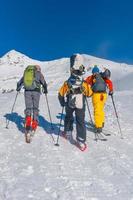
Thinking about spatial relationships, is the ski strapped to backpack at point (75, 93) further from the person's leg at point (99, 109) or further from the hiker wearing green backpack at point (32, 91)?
the person's leg at point (99, 109)

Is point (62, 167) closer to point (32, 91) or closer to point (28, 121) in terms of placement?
point (28, 121)

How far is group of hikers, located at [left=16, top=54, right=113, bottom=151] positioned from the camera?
39.0ft

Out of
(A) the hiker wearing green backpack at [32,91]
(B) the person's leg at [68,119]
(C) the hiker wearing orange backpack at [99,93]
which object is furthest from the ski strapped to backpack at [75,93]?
(C) the hiker wearing orange backpack at [99,93]

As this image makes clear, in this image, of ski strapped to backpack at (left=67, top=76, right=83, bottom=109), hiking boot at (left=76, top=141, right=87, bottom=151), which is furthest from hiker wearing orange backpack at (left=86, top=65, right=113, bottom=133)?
hiking boot at (left=76, top=141, right=87, bottom=151)

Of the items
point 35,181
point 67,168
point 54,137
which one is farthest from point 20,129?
point 35,181

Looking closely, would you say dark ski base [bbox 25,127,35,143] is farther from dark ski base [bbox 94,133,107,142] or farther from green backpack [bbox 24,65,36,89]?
dark ski base [bbox 94,133,107,142]

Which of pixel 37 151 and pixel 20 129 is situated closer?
pixel 37 151

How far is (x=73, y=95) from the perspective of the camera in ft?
39.2

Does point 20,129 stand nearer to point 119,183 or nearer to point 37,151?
point 37,151

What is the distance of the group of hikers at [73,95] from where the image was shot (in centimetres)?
1188

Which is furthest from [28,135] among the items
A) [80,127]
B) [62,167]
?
[62,167]

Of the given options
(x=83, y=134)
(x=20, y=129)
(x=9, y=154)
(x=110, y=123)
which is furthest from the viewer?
(x=110, y=123)

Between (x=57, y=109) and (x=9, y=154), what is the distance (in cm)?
987

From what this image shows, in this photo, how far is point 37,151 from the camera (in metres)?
10.8
